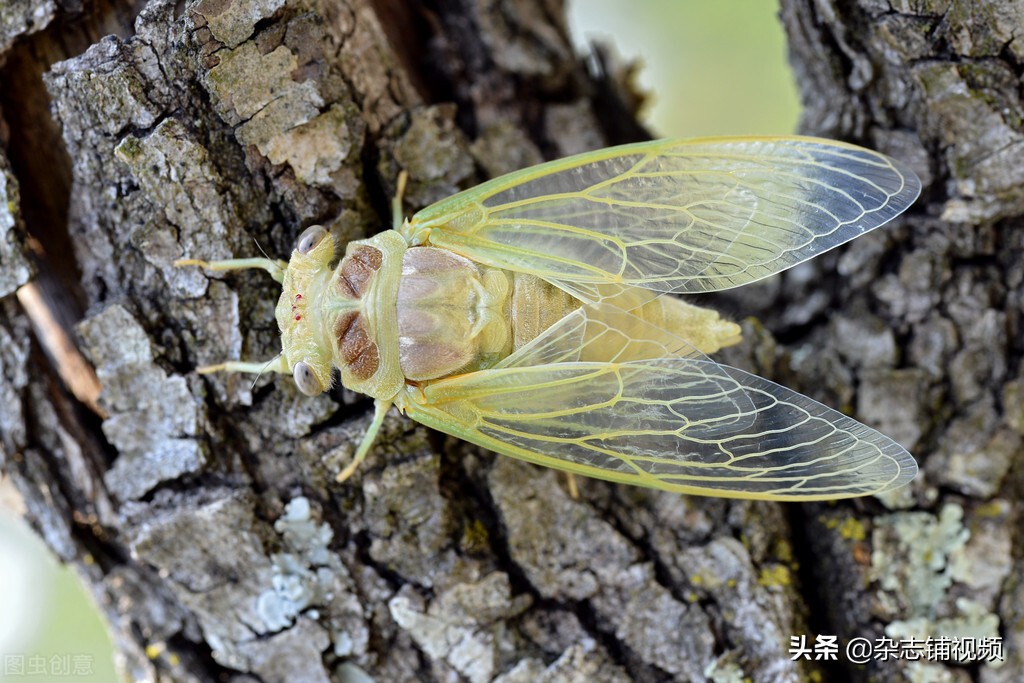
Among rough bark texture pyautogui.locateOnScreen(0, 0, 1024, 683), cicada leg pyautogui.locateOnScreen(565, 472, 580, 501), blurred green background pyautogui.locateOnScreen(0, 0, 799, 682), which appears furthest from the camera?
blurred green background pyautogui.locateOnScreen(0, 0, 799, 682)

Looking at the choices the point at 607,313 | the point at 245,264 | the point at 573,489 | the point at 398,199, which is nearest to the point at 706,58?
the point at 607,313

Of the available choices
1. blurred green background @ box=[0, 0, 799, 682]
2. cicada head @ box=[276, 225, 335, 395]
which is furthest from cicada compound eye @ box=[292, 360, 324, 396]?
blurred green background @ box=[0, 0, 799, 682]

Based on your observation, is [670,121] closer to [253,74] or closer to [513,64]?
[513,64]

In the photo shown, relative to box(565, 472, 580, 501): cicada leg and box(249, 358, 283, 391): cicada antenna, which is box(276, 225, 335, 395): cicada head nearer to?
box(249, 358, 283, 391): cicada antenna

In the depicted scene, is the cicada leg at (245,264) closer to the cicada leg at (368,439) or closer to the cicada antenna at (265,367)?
the cicada antenna at (265,367)

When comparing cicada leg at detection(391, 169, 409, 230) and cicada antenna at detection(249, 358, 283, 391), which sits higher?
cicada leg at detection(391, 169, 409, 230)

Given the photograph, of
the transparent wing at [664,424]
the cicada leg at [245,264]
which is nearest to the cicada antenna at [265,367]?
the cicada leg at [245,264]

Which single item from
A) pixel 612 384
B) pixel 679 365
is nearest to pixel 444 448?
pixel 612 384
